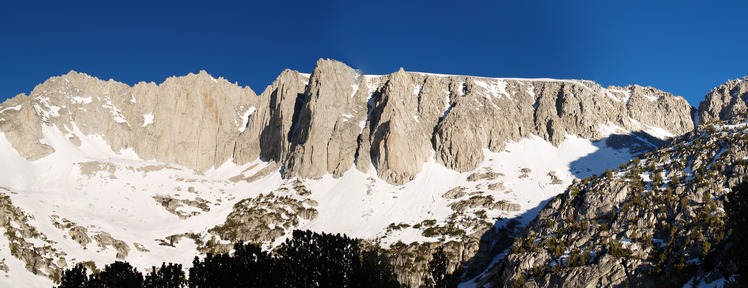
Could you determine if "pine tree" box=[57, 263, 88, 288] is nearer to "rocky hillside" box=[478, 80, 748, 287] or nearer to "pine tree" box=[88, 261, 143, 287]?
"pine tree" box=[88, 261, 143, 287]

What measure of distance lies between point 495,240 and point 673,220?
6842 centimetres

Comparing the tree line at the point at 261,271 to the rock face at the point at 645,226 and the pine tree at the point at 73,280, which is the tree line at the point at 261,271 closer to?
the pine tree at the point at 73,280

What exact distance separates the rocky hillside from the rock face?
0.51 ft

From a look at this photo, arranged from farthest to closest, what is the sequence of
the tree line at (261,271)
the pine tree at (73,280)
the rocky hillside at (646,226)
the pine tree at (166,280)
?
the rocky hillside at (646,226) → the pine tree at (166,280) → the pine tree at (73,280) → the tree line at (261,271)

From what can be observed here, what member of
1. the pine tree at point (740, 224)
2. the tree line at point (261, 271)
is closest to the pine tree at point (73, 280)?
the tree line at point (261, 271)

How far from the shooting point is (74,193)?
627 ft

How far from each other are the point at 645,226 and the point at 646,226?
17 cm

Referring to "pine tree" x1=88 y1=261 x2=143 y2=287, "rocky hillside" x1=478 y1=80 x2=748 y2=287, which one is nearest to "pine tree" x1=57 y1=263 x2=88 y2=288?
"pine tree" x1=88 y1=261 x2=143 y2=287

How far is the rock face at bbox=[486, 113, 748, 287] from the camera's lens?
280ft

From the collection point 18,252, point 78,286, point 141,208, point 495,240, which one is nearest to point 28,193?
point 141,208

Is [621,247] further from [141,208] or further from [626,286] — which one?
[141,208]

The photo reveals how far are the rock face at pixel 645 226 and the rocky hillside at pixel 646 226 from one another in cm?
16

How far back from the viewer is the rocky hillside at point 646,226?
278 ft

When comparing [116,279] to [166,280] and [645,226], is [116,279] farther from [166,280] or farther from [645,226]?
[645,226]
